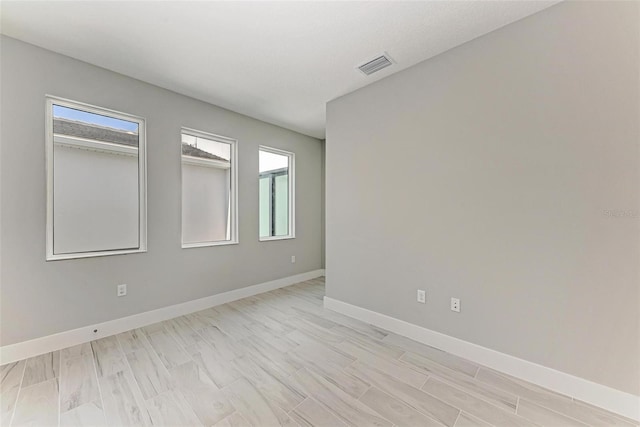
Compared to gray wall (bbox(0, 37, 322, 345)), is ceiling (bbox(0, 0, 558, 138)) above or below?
above

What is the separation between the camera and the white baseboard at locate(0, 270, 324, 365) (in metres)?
2.10

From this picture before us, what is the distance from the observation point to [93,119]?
2.60 m

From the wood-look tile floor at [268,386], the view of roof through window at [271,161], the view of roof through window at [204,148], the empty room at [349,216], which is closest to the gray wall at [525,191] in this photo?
the empty room at [349,216]

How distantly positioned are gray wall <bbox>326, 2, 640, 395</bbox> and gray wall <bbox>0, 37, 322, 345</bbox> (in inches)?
79.2

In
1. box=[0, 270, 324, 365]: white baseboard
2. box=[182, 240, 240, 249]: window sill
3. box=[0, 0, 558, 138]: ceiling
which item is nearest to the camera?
box=[0, 0, 558, 138]: ceiling

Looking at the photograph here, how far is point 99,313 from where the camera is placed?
250 cm

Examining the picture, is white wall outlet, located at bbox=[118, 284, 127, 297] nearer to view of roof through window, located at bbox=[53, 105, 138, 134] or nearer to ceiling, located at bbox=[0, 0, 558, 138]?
view of roof through window, located at bbox=[53, 105, 138, 134]

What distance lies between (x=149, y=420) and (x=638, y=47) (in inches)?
146

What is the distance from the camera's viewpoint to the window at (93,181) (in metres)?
2.37

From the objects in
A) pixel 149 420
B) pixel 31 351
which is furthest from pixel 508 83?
pixel 31 351

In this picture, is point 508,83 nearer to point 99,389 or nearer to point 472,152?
point 472,152

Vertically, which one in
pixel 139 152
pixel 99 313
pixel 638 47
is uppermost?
pixel 638 47

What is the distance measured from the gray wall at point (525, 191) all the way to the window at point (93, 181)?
8.98 ft

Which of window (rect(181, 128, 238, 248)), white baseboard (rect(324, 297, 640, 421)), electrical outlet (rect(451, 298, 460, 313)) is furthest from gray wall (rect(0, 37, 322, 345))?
electrical outlet (rect(451, 298, 460, 313))
